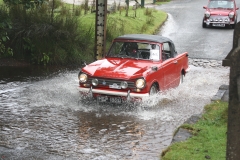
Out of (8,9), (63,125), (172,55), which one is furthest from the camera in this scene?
(8,9)

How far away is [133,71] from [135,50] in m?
1.42

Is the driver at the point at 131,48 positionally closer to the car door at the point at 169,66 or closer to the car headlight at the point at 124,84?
the car door at the point at 169,66

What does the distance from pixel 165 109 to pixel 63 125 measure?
2728 mm

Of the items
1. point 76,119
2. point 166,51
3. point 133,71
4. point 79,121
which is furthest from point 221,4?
point 79,121

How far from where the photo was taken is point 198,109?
1095 centimetres

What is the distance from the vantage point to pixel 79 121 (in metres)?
9.53

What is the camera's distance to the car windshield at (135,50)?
11.8 m

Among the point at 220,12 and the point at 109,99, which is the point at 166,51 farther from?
the point at 220,12

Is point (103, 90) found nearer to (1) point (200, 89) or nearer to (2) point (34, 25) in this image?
(1) point (200, 89)

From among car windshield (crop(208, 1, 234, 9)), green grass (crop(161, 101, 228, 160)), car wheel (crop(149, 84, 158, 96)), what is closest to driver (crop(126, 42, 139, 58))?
car wheel (crop(149, 84, 158, 96))

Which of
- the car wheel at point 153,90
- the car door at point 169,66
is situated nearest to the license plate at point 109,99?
the car wheel at point 153,90

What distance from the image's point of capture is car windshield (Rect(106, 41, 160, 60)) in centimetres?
1180

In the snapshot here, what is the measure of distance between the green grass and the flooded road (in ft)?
1.71

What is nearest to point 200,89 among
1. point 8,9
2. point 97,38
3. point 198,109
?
point 198,109
